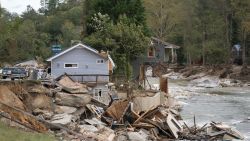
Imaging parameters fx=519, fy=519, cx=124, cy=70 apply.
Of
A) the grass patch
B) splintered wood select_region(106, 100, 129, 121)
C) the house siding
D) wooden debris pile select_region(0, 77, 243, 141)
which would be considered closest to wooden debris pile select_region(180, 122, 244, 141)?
wooden debris pile select_region(0, 77, 243, 141)

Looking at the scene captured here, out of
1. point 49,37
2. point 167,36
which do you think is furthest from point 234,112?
point 49,37

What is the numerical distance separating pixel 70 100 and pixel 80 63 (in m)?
13.7

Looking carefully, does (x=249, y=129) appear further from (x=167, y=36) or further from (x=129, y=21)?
(x=167, y=36)

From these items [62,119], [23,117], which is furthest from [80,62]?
[23,117]

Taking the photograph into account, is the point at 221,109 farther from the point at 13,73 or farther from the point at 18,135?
the point at 18,135

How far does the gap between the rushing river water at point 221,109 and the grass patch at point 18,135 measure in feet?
45.5

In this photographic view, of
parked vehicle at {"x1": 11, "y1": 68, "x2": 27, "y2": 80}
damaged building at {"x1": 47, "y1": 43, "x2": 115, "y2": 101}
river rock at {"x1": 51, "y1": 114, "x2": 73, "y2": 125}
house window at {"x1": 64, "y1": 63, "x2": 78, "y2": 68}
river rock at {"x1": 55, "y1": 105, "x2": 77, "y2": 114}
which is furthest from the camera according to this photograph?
parked vehicle at {"x1": 11, "y1": 68, "x2": 27, "y2": 80}

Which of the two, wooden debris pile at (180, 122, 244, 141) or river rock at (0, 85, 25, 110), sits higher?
river rock at (0, 85, 25, 110)

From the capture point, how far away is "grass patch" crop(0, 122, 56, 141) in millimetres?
18602

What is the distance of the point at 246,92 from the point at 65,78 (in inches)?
1430

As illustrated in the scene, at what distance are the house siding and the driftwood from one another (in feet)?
42.7

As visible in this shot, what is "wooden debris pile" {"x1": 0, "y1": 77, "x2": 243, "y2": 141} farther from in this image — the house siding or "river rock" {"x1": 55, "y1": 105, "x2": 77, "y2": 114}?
the house siding

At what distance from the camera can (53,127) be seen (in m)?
23.7

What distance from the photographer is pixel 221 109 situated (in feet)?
149
